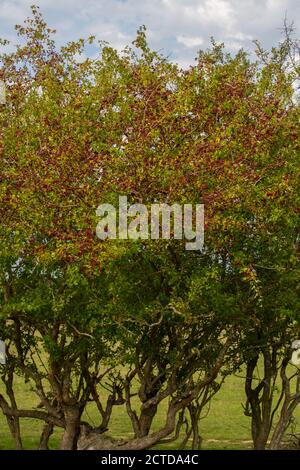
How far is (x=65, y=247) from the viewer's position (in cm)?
1730

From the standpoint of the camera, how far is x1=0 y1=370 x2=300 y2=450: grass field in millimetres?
33062

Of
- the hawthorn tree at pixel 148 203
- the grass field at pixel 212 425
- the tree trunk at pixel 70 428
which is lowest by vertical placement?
the grass field at pixel 212 425

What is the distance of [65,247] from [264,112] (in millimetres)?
6251

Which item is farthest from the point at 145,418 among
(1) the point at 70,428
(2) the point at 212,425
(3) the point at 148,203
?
(2) the point at 212,425

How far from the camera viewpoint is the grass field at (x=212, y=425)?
33062 millimetres

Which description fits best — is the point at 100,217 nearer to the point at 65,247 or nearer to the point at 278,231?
the point at 65,247

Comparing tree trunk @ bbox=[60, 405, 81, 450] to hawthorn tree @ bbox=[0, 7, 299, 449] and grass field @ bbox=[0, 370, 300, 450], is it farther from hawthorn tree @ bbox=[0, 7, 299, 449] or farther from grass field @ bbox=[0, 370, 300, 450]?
grass field @ bbox=[0, 370, 300, 450]

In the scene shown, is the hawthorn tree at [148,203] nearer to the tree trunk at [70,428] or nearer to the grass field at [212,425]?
the tree trunk at [70,428]

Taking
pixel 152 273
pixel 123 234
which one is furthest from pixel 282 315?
pixel 123 234

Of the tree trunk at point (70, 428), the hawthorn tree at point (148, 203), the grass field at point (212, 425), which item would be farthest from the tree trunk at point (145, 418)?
the grass field at point (212, 425)

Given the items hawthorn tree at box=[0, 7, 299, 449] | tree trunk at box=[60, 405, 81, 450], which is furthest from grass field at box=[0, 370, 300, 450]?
hawthorn tree at box=[0, 7, 299, 449]

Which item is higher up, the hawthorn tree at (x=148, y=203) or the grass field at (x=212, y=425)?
the hawthorn tree at (x=148, y=203)

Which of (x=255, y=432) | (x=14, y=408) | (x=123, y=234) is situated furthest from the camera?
(x=255, y=432)

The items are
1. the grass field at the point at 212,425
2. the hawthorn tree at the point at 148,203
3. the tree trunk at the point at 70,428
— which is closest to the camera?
the hawthorn tree at the point at 148,203
